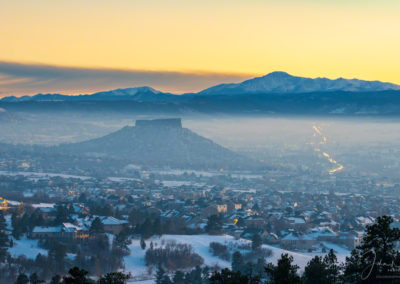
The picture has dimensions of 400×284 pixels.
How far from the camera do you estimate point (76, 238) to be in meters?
66.1

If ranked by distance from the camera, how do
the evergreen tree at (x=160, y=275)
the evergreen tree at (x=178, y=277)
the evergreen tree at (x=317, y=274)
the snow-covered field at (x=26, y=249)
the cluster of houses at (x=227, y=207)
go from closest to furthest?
the evergreen tree at (x=317, y=274), the evergreen tree at (x=178, y=277), the evergreen tree at (x=160, y=275), the snow-covered field at (x=26, y=249), the cluster of houses at (x=227, y=207)

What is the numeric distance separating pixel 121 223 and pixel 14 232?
34.1 feet

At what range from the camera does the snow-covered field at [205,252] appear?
5955cm

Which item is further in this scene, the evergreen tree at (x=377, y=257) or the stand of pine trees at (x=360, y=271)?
the evergreen tree at (x=377, y=257)

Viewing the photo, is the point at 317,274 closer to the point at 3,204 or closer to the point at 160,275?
the point at 160,275

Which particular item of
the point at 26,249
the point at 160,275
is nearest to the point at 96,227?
the point at 26,249

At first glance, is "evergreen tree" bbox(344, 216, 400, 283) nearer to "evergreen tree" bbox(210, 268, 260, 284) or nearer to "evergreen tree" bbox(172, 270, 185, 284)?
"evergreen tree" bbox(210, 268, 260, 284)

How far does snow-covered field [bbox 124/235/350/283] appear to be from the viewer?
5955 centimetres

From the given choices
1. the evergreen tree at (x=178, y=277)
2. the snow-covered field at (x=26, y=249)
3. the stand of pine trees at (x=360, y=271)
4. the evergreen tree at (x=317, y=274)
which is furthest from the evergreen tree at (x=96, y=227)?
the stand of pine trees at (x=360, y=271)

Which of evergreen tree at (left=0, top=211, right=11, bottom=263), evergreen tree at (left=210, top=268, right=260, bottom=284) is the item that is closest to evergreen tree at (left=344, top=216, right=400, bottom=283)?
evergreen tree at (left=210, top=268, right=260, bottom=284)

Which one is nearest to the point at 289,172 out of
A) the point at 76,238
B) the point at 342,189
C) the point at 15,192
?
the point at 342,189

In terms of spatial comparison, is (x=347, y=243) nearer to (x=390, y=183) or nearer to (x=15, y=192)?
(x=15, y=192)

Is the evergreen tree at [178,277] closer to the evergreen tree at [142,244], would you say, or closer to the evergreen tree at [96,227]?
the evergreen tree at [142,244]

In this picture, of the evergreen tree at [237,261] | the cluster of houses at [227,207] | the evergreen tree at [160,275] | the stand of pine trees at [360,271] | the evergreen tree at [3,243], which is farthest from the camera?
the cluster of houses at [227,207]
